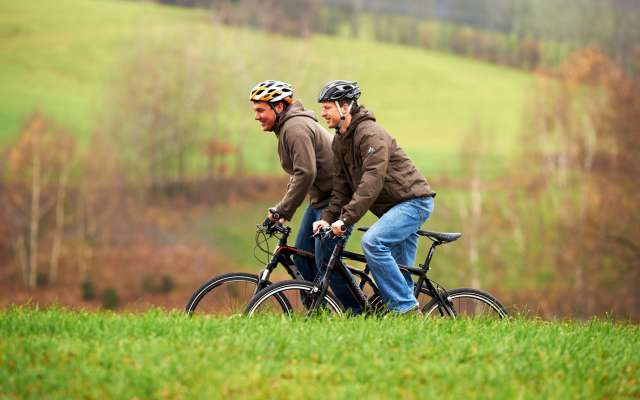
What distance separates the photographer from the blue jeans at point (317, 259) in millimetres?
8117

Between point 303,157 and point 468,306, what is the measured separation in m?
2.17

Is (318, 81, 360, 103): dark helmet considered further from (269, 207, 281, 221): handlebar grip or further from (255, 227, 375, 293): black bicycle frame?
(255, 227, 375, 293): black bicycle frame

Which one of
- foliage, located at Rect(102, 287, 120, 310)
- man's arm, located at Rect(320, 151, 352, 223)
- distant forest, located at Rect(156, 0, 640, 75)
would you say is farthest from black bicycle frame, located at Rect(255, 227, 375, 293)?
distant forest, located at Rect(156, 0, 640, 75)

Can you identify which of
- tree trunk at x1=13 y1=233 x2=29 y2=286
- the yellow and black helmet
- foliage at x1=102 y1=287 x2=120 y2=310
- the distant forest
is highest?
the distant forest

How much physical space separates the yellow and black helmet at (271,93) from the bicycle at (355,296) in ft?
4.73

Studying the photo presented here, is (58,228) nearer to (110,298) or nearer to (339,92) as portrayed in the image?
(110,298)

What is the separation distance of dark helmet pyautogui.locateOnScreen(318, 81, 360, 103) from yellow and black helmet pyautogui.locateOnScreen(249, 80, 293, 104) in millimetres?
585

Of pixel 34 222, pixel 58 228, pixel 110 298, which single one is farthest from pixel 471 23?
pixel 110 298

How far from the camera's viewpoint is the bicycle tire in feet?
25.9

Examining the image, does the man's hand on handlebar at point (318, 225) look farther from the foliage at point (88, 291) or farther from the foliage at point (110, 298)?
the foliage at point (88, 291)

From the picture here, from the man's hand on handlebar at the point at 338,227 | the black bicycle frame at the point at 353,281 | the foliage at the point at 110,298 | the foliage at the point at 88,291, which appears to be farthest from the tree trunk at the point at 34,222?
the man's hand on handlebar at the point at 338,227

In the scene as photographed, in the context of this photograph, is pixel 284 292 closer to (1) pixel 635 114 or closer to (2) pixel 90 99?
(1) pixel 635 114

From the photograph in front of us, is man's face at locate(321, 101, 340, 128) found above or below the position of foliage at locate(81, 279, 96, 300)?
above

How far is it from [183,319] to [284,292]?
36.3 inches
